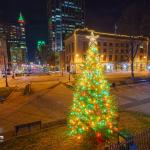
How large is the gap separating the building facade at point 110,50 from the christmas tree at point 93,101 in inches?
1783

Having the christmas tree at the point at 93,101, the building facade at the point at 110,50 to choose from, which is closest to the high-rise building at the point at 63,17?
the building facade at the point at 110,50

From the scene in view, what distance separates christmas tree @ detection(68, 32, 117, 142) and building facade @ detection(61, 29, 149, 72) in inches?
1783

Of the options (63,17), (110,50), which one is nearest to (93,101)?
(110,50)

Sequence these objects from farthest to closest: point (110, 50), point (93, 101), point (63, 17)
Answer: point (63, 17)
point (110, 50)
point (93, 101)

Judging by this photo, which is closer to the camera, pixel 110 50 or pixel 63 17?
pixel 110 50

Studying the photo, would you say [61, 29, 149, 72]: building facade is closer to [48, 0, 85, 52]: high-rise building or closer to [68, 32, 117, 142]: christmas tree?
[68, 32, 117, 142]: christmas tree

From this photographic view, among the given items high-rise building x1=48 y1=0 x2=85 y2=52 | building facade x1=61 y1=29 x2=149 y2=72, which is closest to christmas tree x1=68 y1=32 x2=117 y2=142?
building facade x1=61 y1=29 x2=149 y2=72

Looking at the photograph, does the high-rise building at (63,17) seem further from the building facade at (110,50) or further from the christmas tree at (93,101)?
the christmas tree at (93,101)

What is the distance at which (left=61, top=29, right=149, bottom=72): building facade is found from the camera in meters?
51.8

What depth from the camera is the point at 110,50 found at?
191 feet

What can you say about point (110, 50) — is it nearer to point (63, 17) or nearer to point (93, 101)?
point (93, 101)

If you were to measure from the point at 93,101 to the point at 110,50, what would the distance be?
2145 inches

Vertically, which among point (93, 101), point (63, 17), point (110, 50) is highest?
point (63, 17)

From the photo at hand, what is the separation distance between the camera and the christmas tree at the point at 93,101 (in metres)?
6.30
